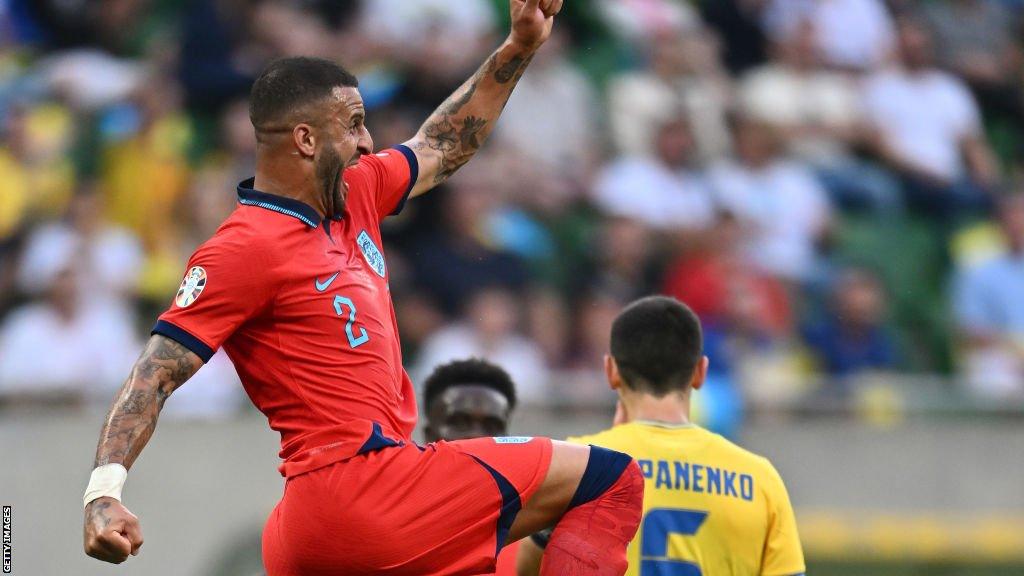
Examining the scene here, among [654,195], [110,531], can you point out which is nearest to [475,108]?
[110,531]

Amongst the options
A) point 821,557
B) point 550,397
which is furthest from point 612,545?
point 821,557

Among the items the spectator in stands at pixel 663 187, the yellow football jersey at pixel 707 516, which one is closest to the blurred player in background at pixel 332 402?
the yellow football jersey at pixel 707 516

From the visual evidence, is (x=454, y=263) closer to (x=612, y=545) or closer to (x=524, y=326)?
(x=524, y=326)

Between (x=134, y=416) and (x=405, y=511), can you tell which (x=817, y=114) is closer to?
(x=405, y=511)

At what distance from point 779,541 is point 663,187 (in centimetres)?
700

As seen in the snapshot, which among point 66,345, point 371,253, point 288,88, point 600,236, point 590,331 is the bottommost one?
point 371,253

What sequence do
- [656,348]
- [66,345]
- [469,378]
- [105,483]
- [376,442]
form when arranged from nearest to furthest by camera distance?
[105,483] → [376,442] → [656,348] → [469,378] → [66,345]

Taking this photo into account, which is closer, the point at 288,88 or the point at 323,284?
the point at 323,284

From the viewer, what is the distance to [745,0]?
42.7 ft

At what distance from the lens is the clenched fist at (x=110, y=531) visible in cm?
379

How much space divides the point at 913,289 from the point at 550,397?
353cm

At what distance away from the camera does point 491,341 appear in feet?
33.1

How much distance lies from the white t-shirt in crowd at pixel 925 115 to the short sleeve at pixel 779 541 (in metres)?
8.21

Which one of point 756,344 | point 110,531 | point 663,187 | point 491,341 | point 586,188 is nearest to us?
point 110,531
